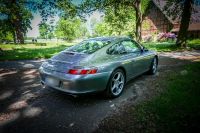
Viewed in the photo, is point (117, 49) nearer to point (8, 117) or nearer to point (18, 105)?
point (18, 105)

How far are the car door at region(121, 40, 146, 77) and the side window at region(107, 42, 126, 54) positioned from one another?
6.3 inches

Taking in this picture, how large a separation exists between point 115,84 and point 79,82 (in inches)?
47.8

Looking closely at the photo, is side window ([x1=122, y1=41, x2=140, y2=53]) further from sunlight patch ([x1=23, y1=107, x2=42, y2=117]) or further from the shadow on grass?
the shadow on grass

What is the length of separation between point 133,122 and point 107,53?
186cm

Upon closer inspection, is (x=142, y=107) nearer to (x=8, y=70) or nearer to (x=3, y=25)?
(x=8, y=70)

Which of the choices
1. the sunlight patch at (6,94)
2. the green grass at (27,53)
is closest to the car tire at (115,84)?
the sunlight patch at (6,94)

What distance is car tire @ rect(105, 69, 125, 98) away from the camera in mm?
4734

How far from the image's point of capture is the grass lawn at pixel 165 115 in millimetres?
3576

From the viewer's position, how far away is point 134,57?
5.71m

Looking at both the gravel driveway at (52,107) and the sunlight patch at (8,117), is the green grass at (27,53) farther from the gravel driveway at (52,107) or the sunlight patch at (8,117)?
the sunlight patch at (8,117)

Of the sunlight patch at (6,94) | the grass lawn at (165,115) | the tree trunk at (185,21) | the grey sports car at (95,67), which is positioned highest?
the tree trunk at (185,21)

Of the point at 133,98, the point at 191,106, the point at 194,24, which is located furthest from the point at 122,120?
the point at 194,24

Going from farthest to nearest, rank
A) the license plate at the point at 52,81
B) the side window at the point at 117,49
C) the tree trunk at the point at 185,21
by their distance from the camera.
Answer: the tree trunk at the point at 185,21
the side window at the point at 117,49
the license plate at the point at 52,81

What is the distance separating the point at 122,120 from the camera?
390 centimetres
